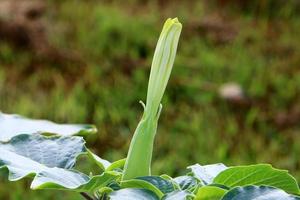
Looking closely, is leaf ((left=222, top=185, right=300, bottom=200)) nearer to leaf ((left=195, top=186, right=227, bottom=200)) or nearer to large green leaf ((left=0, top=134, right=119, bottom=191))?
leaf ((left=195, top=186, right=227, bottom=200))

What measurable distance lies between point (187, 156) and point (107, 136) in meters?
0.33

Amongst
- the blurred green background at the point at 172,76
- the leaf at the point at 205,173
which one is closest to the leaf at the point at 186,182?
the leaf at the point at 205,173

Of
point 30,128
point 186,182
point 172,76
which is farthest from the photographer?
point 172,76

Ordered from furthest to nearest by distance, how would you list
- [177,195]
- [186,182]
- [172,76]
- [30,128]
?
1. [172,76]
2. [30,128]
3. [186,182]
4. [177,195]

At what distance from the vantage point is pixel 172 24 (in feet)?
2.60

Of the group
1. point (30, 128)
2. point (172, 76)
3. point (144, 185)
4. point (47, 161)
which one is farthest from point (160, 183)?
point (172, 76)

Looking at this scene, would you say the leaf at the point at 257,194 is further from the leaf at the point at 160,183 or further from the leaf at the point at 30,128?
the leaf at the point at 30,128

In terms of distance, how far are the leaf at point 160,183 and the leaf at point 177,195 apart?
3 centimetres

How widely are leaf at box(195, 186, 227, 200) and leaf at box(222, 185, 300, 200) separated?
2 centimetres

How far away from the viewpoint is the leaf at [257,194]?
2.45 feet

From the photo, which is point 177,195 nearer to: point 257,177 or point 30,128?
point 257,177

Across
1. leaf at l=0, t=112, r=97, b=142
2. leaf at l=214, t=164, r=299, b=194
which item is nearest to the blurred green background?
leaf at l=0, t=112, r=97, b=142

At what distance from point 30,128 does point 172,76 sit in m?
2.57

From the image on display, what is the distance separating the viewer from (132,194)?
75 cm
